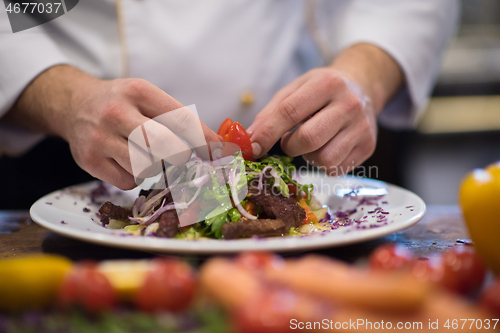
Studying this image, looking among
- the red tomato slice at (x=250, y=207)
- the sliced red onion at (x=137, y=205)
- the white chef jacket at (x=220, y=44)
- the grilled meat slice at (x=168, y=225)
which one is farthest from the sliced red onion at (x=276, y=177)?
the white chef jacket at (x=220, y=44)

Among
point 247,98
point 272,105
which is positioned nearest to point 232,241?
point 272,105

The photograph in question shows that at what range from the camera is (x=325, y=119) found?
1.88 meters

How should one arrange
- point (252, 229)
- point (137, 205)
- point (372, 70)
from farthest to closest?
point (372, 70) < point (137, 205) < point (252, 229)

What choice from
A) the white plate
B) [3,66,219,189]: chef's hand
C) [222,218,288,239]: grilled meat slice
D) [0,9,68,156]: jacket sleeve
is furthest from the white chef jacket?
[222,218,288,239]: grilled meat slice

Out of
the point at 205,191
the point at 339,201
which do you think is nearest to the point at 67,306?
the point at 205,191

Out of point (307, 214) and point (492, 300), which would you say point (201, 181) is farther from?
point (492, 300)

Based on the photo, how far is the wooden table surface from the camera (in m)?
1.48

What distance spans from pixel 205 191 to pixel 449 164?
673 cm

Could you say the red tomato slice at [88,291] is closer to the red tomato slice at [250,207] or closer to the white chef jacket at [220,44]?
the red tomato slice at [250,207]

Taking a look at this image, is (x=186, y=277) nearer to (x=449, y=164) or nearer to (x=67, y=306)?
(x=67, y=306)

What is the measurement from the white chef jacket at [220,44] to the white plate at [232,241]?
0.70m

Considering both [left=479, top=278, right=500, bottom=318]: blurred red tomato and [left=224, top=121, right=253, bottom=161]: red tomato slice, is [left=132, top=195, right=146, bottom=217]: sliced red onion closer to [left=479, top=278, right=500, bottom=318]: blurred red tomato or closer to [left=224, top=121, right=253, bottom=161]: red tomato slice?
[left=224, top=121, right=253, bottom=161]: red tomato slice

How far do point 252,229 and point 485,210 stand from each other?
809 mm

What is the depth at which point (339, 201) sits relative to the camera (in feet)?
7.63
